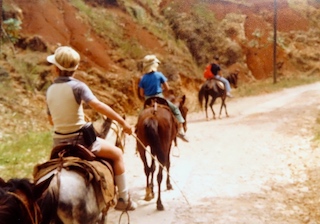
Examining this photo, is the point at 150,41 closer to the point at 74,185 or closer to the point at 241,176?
the point at 241,176

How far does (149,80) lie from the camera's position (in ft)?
24.7

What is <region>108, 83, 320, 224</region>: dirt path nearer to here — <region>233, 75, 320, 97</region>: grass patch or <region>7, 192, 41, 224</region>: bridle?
<region>7, 192, 41, 224</region>: bridle

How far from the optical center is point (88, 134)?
4395 millimetres

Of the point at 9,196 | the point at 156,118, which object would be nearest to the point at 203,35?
the point at 156,118

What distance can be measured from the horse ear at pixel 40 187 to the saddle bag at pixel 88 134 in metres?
0.83

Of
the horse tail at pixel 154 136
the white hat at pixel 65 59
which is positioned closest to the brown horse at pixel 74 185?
the white hat at pixel 65 59

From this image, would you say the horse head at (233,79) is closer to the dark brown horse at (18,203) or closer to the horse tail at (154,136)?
the horse tail at (154,136)

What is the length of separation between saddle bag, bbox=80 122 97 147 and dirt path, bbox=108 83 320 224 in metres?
2.08

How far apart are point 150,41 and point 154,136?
17.6m

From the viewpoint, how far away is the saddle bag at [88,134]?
4375mm

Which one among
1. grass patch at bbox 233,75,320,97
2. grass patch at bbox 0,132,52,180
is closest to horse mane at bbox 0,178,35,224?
grass patch at bbox 0,132,52,180

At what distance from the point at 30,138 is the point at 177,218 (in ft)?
18.2

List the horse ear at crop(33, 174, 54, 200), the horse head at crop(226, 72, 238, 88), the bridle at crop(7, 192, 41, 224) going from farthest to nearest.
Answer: the horse head at crop(226, 72, 238, 88), the horse ear at crop(33, 174, 54, 200), the bridle at crop(7, 192, 41, 224)

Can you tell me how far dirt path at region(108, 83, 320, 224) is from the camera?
6.42 metres
